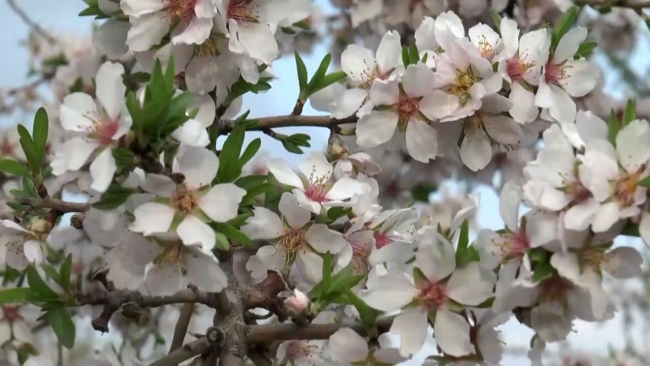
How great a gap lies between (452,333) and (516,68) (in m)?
0.30

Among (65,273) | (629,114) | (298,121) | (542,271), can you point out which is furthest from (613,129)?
(65,273)

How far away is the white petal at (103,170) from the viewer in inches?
17.7

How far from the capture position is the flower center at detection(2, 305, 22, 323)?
2.94 feet

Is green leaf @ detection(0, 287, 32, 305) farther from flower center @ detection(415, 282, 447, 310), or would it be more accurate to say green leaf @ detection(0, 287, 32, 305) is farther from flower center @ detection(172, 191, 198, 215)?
flower center @ detection(415, 282, 447, 310)

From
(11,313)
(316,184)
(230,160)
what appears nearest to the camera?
(230,160)

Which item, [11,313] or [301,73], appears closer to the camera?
[301,73]

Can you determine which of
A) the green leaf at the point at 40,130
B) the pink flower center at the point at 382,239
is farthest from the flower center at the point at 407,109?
the green leaf at the point at 40,130

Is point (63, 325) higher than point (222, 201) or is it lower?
lower

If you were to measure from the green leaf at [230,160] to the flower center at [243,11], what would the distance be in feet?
0.44

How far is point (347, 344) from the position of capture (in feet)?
1.72

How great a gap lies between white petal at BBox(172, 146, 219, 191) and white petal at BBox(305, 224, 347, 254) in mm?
159

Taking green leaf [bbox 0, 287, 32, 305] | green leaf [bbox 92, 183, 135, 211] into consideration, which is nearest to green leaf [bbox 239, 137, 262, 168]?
green leaf [bbox 92, 183, 135, 211]

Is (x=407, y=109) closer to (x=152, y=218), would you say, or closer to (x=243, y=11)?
(x=243, y=11)

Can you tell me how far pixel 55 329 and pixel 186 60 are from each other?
27cm
